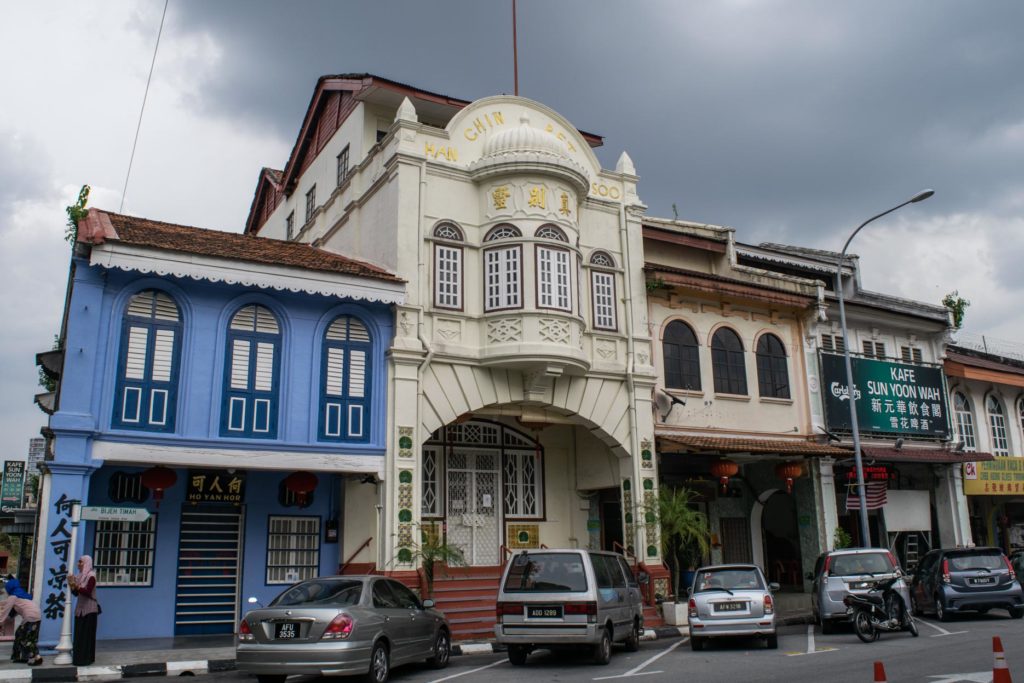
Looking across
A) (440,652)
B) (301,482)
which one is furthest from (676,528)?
(440,652)

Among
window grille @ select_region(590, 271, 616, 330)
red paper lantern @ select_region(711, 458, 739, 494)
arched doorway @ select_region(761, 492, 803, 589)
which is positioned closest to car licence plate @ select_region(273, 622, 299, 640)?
window grille @ select_region(590, 271, 616, 330)

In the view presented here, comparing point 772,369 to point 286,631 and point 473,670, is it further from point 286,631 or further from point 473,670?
point 286,631

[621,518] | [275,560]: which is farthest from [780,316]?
[275,560]

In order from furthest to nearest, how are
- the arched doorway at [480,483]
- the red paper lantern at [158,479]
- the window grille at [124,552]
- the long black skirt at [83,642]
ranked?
the arched doorway at [480,483] < the window grille at [124,552] < the red paper lantern at [158,479] < the long black skirt at [83,642]

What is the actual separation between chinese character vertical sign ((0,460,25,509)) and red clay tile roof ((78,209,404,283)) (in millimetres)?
19368

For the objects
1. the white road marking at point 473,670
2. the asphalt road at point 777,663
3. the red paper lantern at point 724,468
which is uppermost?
the red paper lantern at point 724,468

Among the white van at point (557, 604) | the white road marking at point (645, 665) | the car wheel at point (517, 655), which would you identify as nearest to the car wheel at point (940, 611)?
the white road marking at point (645, 665)

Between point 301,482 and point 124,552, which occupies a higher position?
point 301,482

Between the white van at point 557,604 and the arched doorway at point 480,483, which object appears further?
the arched doorway at point 480,483

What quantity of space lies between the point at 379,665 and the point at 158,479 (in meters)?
7.61

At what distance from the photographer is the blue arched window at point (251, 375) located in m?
16.9

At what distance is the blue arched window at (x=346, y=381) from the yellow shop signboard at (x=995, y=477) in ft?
65.9

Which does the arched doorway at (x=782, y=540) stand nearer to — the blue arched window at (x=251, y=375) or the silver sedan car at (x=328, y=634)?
the blue arched window at (x=251, y=375)

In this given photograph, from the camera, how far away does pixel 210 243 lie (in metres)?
17.9
